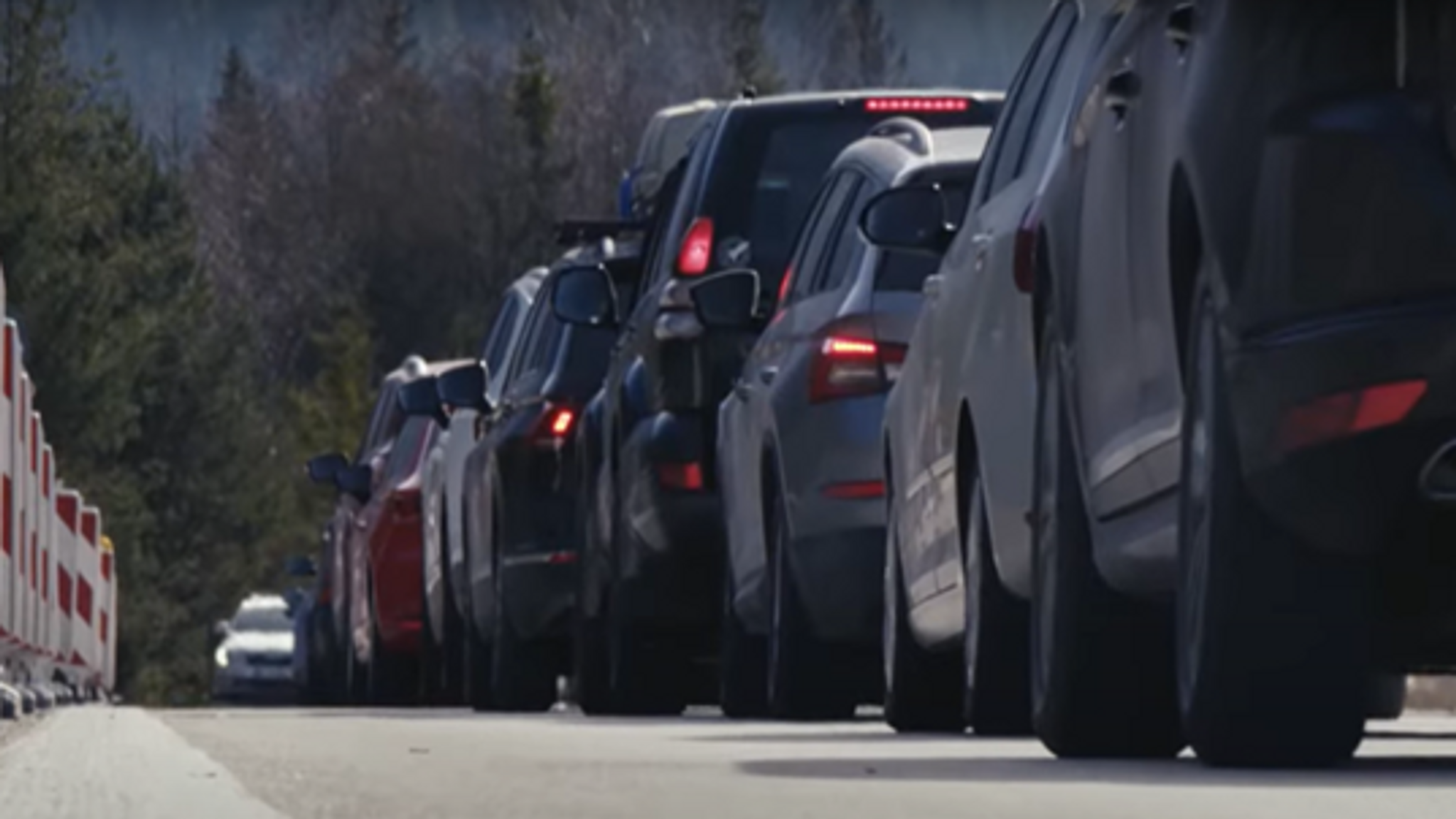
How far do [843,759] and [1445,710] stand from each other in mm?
9524

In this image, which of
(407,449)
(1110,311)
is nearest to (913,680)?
(1110,311)

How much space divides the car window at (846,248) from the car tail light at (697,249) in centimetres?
212

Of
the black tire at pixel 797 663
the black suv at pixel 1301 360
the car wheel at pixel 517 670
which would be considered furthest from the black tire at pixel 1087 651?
the car wheel at pixel 517 670

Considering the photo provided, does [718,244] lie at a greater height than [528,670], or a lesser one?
greater

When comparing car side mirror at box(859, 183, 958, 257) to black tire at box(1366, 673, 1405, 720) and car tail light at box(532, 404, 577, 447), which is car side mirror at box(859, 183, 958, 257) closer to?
black tire at box(1366, 673, 1405, 720)

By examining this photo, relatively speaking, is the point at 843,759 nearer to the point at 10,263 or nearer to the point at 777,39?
the point at 10,263

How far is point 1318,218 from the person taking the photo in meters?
9.35

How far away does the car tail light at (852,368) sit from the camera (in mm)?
14984

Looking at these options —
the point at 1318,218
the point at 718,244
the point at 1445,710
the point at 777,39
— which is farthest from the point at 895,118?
the point at 777,39

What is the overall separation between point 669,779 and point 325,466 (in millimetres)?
21904

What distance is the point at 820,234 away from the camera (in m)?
15.8

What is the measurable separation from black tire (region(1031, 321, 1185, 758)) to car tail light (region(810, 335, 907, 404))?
384 centimetres

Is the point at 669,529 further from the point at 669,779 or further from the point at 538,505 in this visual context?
the point at 669,779

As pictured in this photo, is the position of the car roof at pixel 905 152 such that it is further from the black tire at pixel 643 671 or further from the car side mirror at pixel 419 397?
the car side mirror at pixel 419 397
